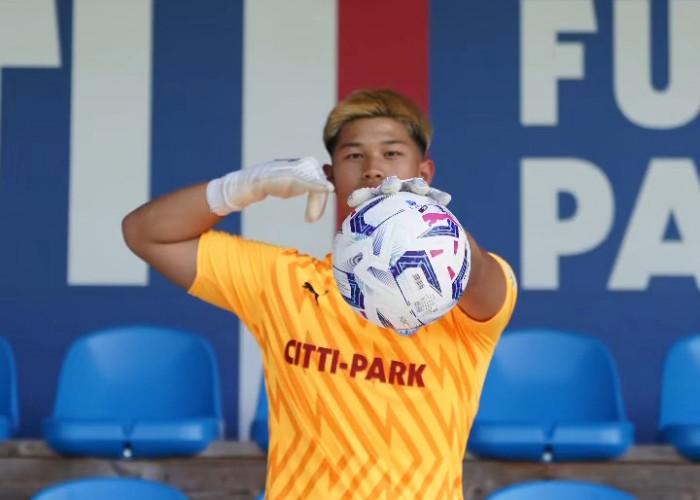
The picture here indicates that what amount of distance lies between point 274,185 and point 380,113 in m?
0.28

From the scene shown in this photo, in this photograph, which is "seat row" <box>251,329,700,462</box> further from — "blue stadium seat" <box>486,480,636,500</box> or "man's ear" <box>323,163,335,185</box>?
"man's ear" <box>323,163,335,185</box>

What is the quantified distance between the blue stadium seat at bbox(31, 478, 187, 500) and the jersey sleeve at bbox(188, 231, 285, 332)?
2.73ft

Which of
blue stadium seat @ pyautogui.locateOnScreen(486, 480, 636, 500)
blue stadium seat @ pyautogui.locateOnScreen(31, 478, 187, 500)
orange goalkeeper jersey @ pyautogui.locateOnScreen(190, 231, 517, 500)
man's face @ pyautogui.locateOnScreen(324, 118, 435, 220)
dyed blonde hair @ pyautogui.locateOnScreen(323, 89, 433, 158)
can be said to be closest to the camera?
orange goalkeeper jersey @ pyautogui.locateOnScreen(190, 231, 517, 500)

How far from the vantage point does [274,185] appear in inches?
95.6

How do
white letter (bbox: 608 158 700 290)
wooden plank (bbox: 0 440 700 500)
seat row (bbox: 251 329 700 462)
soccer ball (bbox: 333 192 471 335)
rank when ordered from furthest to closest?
white letter (bbox: 608 158 700 290) < seat row (bbox: 251 329 700 462) < wooden plank (bbox: 0 440 700 500) < soccer ball (bbox: 333 192 471 335)

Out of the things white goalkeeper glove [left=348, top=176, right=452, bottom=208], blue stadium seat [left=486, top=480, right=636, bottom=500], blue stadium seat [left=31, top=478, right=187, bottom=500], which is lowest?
blue stadium seat [left=31, top=478, right=187, bottom=500]

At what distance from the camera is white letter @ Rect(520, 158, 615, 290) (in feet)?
15.6

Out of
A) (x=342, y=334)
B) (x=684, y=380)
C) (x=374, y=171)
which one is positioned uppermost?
(x=374, y=171)

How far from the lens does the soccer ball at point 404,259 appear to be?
6.65 feet

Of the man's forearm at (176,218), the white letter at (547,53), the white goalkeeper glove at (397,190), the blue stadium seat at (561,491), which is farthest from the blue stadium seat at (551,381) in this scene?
the white goalkeeper glove at (397,190)

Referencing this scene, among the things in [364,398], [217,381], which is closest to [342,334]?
[364,398]

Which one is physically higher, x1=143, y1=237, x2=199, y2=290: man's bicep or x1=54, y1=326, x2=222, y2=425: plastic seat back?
x1=143, y1=237, x2=199, y2=290: man's bicep

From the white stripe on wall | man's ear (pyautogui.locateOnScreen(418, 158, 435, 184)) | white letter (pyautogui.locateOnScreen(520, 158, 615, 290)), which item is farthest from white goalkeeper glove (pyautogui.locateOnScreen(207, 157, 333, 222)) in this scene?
white letter (pyautogui.locateOnScreen(520, 158, 615, 290))

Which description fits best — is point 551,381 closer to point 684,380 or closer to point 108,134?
point 684,380
